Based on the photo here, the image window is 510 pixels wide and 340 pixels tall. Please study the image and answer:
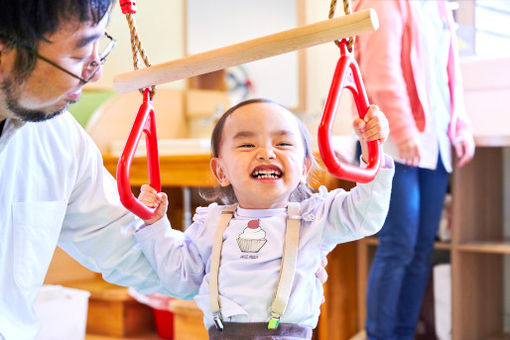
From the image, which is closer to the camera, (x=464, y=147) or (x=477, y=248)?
(x=464, y=147)

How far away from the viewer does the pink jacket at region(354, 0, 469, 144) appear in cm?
177

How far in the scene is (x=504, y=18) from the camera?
8.38ft

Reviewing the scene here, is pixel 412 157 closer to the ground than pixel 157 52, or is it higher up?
closer to the ground

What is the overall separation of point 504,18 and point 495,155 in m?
0.58

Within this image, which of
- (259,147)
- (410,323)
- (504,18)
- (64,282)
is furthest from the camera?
(64,282)

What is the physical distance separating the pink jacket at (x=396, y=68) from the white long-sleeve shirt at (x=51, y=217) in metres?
0.84

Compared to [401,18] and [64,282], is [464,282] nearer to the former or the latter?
[401,18]

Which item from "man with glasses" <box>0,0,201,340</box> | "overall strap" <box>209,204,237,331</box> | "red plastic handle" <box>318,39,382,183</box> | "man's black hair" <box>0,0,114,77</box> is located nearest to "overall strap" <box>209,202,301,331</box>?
"overall strap" <box>209,204,237,331</box>

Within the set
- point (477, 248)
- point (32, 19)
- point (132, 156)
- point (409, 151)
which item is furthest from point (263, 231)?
point (477, 248)

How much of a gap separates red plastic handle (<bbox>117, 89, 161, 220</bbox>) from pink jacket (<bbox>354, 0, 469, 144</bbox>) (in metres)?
0.84

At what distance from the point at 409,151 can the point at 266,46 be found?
3.18ft

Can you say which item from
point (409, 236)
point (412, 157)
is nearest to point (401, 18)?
point (412, 157)

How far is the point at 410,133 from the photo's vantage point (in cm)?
177

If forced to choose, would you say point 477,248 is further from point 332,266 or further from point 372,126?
point 372,126
